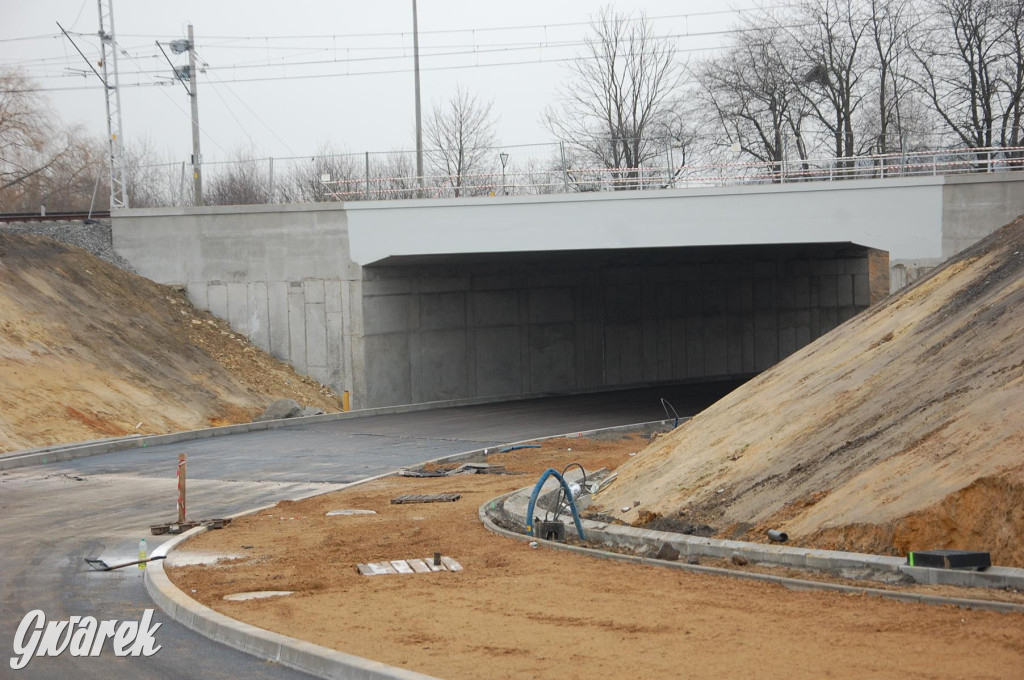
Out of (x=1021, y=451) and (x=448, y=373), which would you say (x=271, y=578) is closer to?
(x=1021, y=451)

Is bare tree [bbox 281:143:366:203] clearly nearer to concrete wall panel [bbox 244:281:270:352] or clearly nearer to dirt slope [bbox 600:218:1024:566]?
concrete wall panel [bbox 244:281:270:352]

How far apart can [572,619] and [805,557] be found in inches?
104

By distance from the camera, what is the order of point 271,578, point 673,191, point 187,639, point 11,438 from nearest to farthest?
point 187,639, point 271,578, point 11,438, point 673,191

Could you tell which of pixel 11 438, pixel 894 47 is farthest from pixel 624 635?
pixel 894 47

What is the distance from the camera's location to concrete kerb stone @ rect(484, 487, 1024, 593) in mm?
8734

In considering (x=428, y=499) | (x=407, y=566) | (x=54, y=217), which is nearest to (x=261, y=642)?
(x=407, y=566)

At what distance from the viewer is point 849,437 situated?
12.4 m

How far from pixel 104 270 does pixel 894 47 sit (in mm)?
34329

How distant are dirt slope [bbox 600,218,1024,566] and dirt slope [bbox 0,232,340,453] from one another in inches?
680

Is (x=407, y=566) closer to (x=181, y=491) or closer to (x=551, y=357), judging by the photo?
(x=181, y=491)

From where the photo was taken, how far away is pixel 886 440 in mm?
11688

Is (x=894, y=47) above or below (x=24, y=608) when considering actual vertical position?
above

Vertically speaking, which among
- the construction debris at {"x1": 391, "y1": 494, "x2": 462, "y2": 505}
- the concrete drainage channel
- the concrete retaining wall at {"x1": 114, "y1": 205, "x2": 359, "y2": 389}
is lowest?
the construction debris at {"x1": 391, "y1": 494, "x2": 462, "y2": 505}

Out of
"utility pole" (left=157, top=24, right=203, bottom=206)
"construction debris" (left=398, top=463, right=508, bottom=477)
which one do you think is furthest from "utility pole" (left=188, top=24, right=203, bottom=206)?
"construction debris" (left=398, top=463, right=508, bottom=477)
